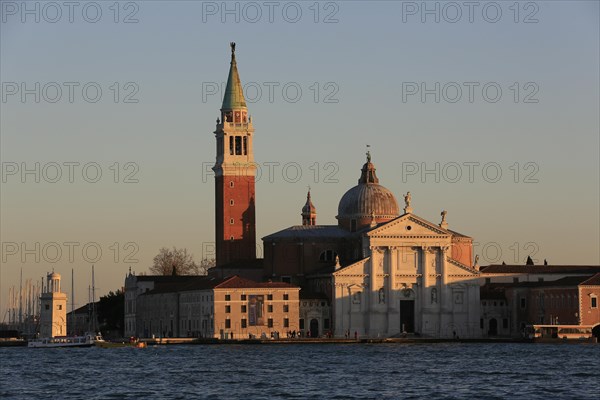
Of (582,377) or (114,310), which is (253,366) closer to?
(582,377)

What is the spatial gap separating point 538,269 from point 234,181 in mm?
21913

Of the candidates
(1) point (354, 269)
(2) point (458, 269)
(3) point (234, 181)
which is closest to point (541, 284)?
(2) point (458, 269)

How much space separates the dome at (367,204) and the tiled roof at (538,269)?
7.92 meters

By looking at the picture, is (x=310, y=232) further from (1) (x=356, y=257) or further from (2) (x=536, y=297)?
(2) (x=536, y=297)

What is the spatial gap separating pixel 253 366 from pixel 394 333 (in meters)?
37.2

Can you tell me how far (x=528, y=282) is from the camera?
130125mm

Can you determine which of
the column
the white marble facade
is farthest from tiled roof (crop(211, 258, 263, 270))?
the column

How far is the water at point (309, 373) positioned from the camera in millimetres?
71812

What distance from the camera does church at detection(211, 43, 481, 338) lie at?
12588cm

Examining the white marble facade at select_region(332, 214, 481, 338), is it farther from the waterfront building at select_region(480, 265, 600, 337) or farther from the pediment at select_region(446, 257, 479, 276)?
the waterfront building at select_region(480, 265, 600, 337)

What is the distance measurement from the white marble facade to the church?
7cm

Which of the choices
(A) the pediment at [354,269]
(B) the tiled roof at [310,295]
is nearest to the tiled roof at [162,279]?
(B) the tiled roof at [310,295]

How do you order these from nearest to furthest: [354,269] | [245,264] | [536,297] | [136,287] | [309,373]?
[309,373] → [354,269] → [536,297] → [245,264] → [136,287]

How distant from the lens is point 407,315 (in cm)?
12744
